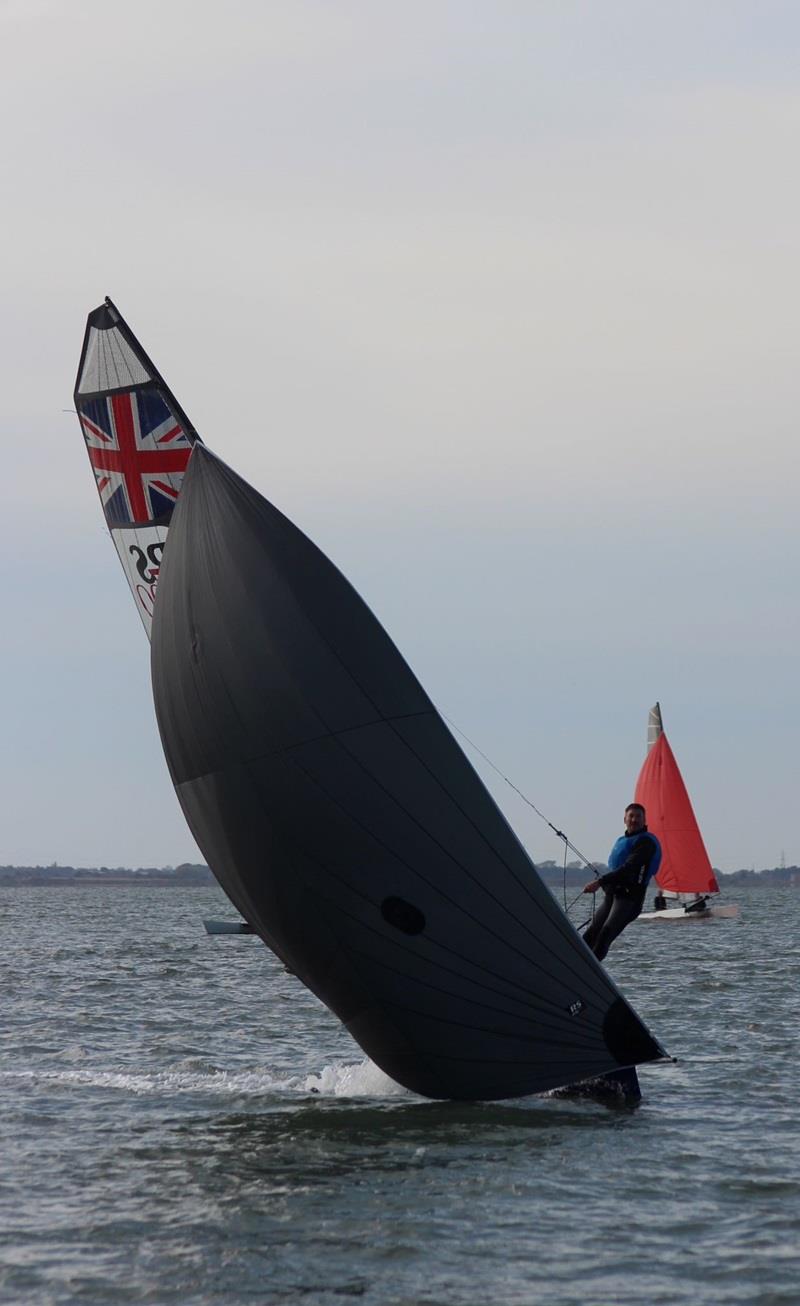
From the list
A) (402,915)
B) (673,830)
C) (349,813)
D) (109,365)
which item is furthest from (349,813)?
(673,830)

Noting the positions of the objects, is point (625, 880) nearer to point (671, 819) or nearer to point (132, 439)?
point (132, 439)

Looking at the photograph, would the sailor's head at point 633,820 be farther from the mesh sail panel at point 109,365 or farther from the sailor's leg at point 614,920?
the mesh sail panel at point 109,365

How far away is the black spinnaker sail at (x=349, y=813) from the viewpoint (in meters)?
13.1

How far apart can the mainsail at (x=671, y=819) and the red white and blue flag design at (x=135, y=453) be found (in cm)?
4268

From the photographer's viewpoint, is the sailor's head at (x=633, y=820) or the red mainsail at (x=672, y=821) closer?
the sailor's head at (x=633, y=820)

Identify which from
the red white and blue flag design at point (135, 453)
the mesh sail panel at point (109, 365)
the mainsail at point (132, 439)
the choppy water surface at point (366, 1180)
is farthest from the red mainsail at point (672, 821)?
the mesh sail panel at point (109, 365)

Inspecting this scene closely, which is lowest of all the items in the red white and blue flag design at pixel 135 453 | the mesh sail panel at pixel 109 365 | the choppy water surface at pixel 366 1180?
the choppy water surface at pixel 366 1180

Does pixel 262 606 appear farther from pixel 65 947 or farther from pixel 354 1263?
pixel 65 947

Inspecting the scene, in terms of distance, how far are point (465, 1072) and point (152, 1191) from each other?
3200mm

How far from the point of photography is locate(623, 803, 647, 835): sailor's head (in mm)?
15656

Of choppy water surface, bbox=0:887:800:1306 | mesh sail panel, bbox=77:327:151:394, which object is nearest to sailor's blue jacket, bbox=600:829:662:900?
choppy water surface, bbox=0:887:800:1306

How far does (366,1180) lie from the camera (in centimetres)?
1197

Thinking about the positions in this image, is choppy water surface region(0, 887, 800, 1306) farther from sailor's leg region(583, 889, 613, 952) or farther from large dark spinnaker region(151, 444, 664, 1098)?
sailor's leg region(583, 889, 613, 952)

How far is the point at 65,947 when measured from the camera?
5031 cm
